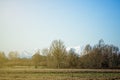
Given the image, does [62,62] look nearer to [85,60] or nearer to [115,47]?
[85,60]

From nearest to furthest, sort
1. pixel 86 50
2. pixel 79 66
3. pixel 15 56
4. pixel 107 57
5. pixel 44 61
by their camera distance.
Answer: pixel 79 66
pixel 107 57
pixel 44 61
pixel 86 50
pixel 15 56

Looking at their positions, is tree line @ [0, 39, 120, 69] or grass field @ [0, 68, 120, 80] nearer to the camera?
grass field @ [0, 68, 120, 80]

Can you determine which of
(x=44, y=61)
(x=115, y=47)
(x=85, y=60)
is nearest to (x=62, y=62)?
(x=85, y=60)

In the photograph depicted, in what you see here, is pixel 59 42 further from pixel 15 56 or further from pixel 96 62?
pixel 15 56

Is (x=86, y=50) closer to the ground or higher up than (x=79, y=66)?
higher up

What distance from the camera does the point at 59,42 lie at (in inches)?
3255

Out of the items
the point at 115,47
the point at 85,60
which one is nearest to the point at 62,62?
the point at 85,60

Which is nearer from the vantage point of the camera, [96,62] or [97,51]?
[96,62]

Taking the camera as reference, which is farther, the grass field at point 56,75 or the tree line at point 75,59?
the tree line at point 75,59

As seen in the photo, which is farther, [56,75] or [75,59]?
[75,59]

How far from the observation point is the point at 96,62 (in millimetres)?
77312

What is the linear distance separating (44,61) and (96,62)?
2388 centimetres

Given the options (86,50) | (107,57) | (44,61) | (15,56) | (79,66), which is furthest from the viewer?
(15,56)

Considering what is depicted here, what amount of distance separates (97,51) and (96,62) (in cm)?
912
